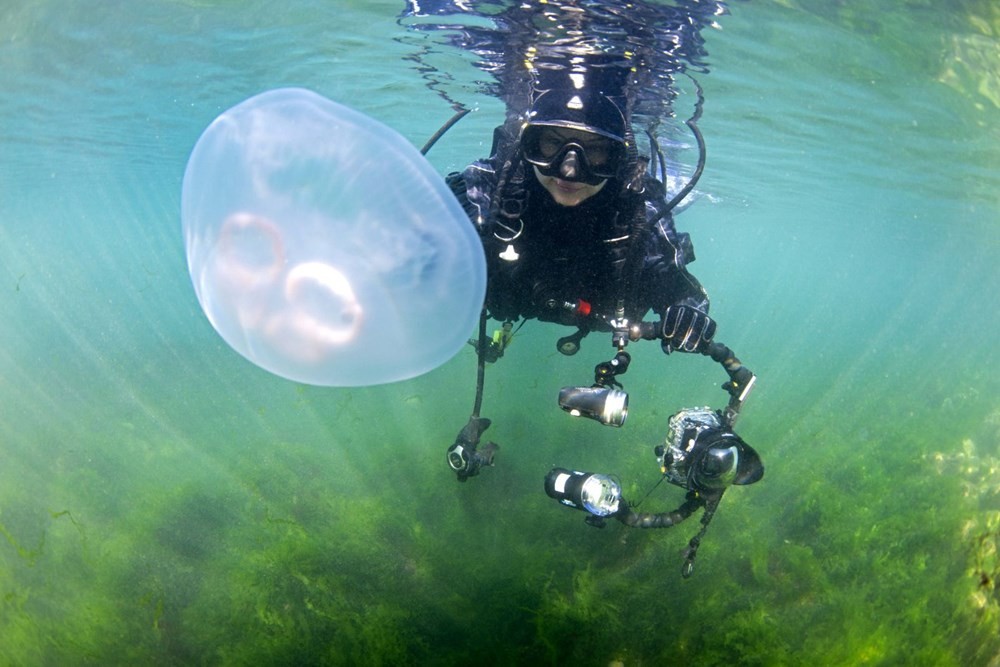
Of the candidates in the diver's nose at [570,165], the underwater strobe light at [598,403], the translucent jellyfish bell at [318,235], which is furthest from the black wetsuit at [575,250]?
the translucent jellyfish bell at [318,235]

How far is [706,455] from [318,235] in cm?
257

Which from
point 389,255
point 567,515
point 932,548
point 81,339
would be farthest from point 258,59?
point 81,339

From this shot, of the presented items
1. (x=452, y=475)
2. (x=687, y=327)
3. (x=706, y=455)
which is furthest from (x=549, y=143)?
(x=452, y=475)

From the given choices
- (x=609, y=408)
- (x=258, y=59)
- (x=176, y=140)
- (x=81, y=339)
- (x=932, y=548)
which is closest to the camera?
(x=609, y=408)

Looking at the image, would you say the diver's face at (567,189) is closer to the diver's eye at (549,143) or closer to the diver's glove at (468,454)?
the diver's eye at (549,143)

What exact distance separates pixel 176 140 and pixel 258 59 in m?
9.94

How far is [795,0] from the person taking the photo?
5793 millimetres

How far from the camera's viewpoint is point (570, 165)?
3740 mm

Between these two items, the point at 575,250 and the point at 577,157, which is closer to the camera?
the point at 577,157

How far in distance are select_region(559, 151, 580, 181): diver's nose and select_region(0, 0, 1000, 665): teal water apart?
358 centimetres

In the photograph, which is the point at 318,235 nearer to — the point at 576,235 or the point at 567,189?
the point at 567,189

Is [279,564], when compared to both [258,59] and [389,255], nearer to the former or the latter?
[389,255]

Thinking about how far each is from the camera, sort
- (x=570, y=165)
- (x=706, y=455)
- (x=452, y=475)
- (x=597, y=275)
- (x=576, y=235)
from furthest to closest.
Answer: (x=452, y=475) → (x=597, y=275) → (x=576, y=235) → (x=570, y=165) → (x=706, y=455)

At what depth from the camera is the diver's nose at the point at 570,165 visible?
3.74 meters
